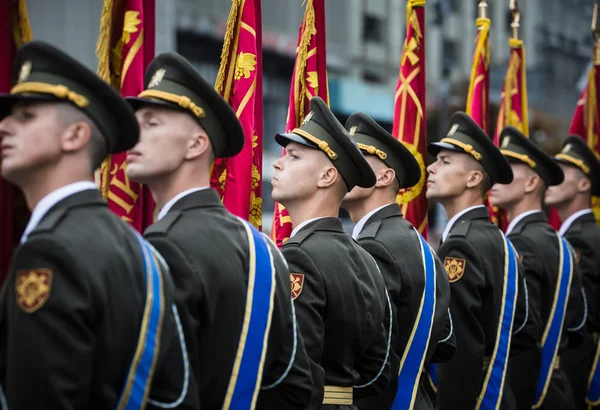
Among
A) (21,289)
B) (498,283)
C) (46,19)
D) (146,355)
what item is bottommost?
(498,283)

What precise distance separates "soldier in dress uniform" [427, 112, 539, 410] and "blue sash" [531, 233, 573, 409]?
1.62 ft

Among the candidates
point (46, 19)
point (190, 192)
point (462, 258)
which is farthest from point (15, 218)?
point (46, 19)

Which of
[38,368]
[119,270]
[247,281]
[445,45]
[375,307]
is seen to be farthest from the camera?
[445,45]

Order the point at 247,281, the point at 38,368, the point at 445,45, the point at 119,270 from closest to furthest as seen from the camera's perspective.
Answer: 1. the point at 38,368
2. the point at 119,270
3. the point at 247,281
4. the point at 445,45

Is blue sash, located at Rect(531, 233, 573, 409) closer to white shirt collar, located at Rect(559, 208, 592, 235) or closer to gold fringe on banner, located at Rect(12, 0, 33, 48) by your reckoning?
white shirt collar, located at Rect(559, 208, 592, 235)

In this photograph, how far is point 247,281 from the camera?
364cm

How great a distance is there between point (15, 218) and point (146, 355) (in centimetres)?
111

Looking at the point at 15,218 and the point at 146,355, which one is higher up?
the point at 15,218

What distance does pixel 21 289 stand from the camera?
280 centimetres

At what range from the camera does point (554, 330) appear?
7.31 m

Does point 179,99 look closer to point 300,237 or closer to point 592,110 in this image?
point 300,237

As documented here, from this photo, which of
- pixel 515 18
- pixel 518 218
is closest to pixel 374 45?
pixel 515 18

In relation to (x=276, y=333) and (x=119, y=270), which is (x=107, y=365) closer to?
(x=119, y=270)

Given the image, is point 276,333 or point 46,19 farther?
point 46,19
